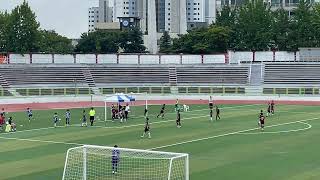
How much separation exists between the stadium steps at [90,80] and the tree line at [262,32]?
104 feet

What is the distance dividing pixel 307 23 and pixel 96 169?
88.3 meters

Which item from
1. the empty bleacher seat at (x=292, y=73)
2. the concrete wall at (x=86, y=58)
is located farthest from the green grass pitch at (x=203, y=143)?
the concrete wall at (x=86, y=58)

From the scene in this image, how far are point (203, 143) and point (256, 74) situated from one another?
55823mm

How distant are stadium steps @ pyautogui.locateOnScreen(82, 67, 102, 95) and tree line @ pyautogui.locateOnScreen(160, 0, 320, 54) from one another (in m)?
31.7

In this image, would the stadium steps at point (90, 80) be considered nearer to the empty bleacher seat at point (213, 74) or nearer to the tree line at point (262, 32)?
the empty bleacher seat at point (213, 74)

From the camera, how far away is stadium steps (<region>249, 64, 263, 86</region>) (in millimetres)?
89506

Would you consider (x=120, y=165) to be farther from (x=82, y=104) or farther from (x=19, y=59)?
(x=19, y=59)

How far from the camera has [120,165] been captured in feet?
94.5

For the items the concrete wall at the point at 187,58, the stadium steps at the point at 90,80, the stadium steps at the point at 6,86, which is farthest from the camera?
the concrete wall at the point at 187,58

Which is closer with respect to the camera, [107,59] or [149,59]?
[149,59]

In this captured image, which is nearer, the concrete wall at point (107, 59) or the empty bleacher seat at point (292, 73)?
the empty bleacher seat at point (292, 73)

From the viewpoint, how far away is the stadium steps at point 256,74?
294ft

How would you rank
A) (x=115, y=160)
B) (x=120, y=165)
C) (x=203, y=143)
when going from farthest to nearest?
(x=203, y=143) < (x=120, y=165) < (x=115, y=160)

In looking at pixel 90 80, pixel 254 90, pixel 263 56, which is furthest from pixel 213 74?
pixel 90 80
